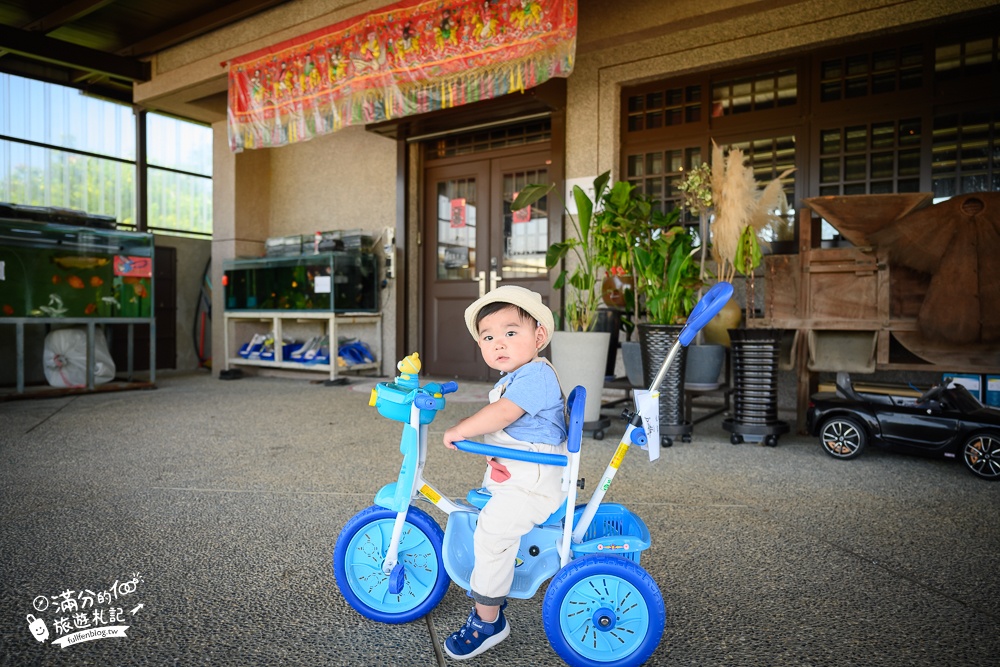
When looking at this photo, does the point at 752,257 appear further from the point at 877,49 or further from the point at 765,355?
the point at 877,49

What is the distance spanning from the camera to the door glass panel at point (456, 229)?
23.0 ft

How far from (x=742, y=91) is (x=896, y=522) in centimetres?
406

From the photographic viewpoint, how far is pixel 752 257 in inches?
155

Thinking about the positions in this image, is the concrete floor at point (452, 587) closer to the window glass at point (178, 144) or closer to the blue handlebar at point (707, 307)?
the blue handlebar at point (707, 307)

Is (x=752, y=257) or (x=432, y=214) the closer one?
(x=752, y=257)

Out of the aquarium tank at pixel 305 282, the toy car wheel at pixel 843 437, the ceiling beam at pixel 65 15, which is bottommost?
the toy car wheel at pixel 843 437

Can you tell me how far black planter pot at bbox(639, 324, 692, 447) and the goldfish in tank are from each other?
→ 592 cm

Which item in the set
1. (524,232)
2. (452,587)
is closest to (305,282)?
(524,232)

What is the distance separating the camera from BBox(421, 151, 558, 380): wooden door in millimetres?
6566

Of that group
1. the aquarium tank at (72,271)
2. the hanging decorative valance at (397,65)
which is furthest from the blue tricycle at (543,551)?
the aquarium tank at (72,271)

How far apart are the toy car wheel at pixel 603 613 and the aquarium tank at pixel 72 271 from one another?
6627 mm

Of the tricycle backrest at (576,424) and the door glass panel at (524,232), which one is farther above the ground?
the door glass panel at (524,232)

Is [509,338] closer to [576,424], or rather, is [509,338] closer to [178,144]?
[576,424]

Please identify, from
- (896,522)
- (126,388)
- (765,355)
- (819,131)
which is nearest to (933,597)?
(896,522)
